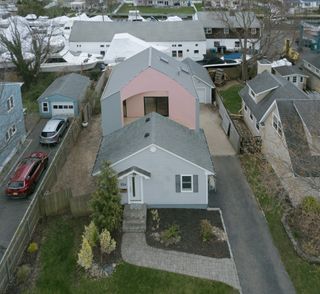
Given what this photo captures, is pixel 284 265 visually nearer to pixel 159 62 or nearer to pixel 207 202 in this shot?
pixel 207 202

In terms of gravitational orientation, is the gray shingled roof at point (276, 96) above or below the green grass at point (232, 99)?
above

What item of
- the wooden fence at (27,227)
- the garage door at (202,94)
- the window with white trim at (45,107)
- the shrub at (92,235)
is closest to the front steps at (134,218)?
the shrub at (92,235)

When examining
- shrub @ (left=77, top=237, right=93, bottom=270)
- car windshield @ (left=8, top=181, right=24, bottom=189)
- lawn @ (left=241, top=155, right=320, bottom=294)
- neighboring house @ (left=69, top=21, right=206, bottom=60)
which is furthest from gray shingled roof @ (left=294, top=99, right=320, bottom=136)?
neighboring house @ (left=69, top=21, right=206, bottom=60)

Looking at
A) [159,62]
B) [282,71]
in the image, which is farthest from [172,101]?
[282,71]

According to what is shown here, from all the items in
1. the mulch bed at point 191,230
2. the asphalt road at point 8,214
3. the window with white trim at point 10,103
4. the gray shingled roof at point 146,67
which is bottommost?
the asphalt road at point 8,214

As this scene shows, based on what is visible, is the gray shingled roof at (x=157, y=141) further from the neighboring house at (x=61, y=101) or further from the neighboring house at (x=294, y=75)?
the neighboring house at (x=294, y=75)

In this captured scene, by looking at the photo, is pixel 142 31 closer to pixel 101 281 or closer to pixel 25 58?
pixel 25 58
